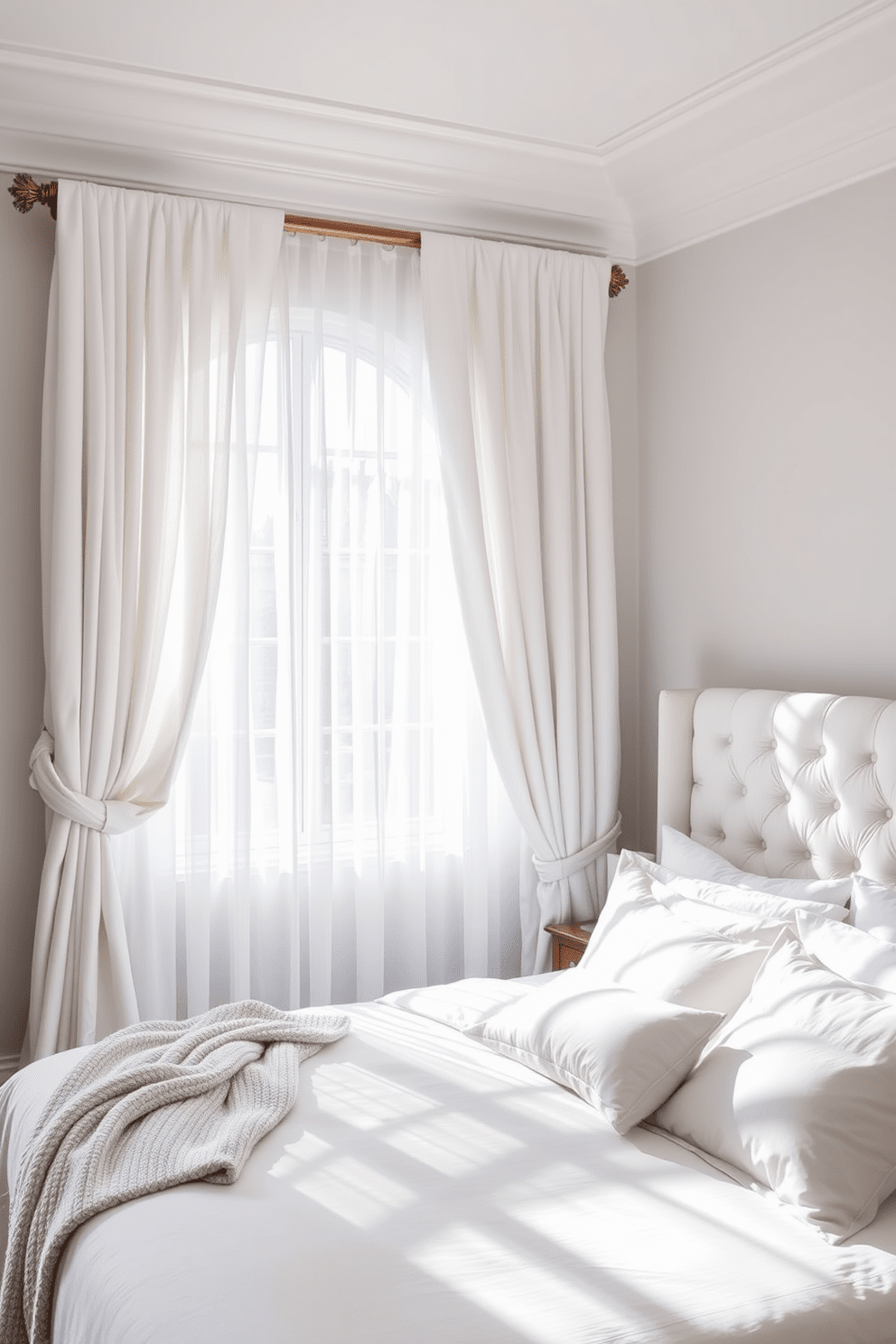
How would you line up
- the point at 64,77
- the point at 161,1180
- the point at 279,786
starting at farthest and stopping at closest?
the point at 279,786 → the point at 64,77 → the point at 161,1180

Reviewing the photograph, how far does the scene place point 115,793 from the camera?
3.13m

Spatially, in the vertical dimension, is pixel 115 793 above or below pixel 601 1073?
above

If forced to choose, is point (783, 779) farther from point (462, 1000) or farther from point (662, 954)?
point (462, 1000)

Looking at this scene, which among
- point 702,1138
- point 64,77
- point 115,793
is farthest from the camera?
point 115,793

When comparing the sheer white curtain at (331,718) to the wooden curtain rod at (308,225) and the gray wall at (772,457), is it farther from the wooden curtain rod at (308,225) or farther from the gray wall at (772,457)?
the gray wall at (772,457)

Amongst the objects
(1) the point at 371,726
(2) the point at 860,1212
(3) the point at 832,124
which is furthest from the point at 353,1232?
(3) the point at 832,124

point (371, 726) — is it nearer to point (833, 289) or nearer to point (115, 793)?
point (115, 793)

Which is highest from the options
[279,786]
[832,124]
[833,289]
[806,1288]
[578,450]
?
[832,124]

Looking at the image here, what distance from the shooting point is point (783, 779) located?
123 inches

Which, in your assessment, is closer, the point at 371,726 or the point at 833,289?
the point at 833,289

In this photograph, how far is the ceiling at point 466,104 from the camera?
2.70m

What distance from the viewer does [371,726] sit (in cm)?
353

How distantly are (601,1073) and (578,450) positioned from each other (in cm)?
210

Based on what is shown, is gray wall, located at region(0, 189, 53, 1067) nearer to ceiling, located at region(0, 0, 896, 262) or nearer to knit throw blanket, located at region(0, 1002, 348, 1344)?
ceiling, located at region(0, 0, 896, 262)
